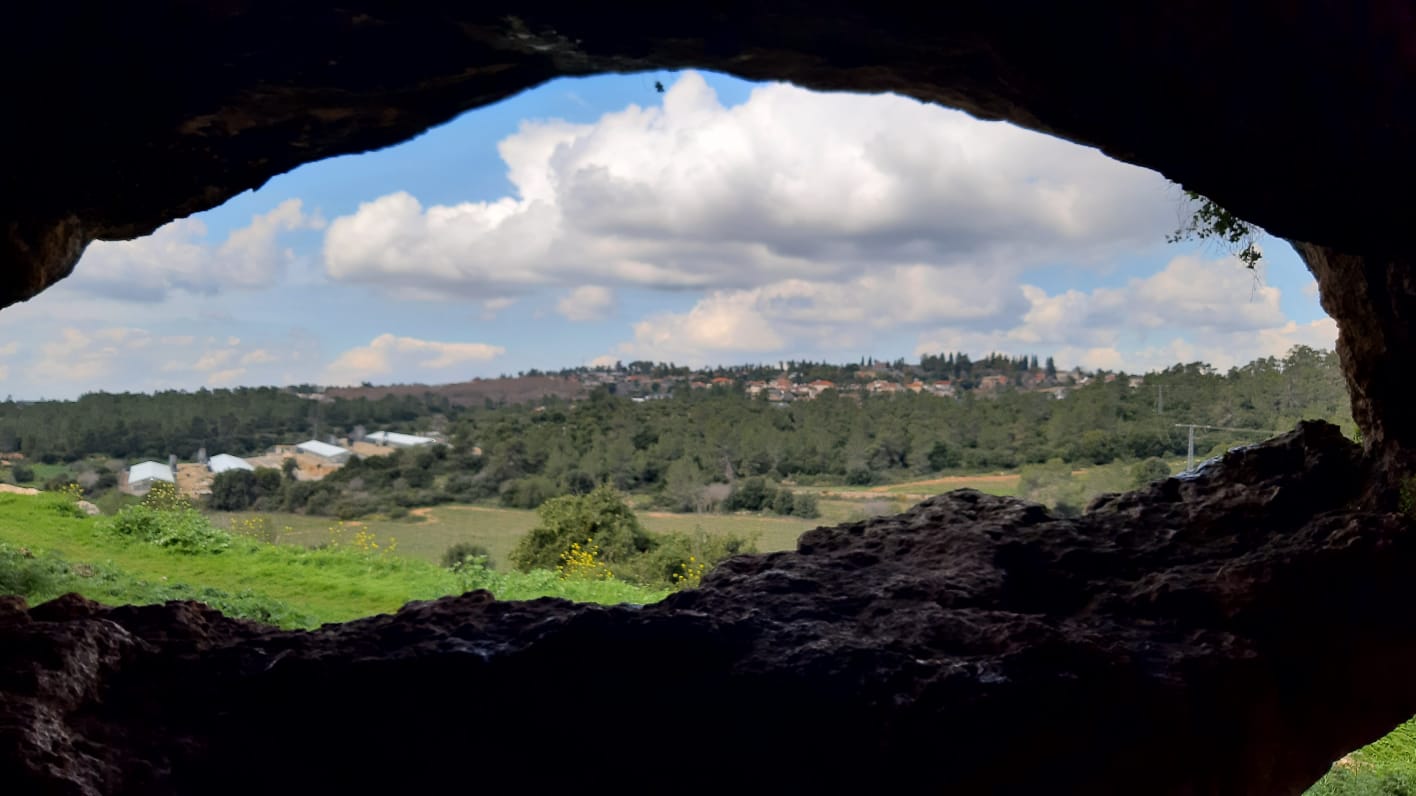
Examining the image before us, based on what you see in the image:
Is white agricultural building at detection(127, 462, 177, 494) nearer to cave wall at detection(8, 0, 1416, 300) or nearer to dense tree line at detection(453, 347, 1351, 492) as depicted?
dense tree line at detection(453, 347, 1351, 492)

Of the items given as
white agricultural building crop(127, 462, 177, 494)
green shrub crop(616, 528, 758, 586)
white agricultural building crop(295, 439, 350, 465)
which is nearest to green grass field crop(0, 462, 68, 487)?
white agricultural building crop(127, 462, 177, 494)

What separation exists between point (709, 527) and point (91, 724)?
19806 millimetres

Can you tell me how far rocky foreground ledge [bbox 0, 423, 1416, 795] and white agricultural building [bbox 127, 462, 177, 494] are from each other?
2253 cm

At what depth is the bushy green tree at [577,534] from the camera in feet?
62.8

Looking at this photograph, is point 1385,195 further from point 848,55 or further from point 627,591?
point 627,591

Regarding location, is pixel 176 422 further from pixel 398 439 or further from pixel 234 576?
pixel 234 576

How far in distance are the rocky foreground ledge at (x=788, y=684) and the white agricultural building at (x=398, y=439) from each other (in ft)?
93.1

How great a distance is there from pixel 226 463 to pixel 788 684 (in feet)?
96.0

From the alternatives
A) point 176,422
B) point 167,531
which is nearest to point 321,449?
point 176,422

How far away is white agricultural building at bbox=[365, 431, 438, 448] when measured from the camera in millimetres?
32375

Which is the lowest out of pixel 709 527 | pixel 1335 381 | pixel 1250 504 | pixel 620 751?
pixel 709 527

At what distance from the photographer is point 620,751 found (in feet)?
14.4

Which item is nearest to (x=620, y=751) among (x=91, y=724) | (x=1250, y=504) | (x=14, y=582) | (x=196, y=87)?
(x=91, y=724)

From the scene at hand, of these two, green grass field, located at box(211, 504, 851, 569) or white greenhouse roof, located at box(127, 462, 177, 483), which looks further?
white greenhouse roof, located at box(127, 462, 177, 483)
